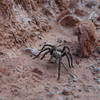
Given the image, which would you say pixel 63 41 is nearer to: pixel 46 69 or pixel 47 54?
pixel 47 54

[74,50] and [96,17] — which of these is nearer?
[74,50]

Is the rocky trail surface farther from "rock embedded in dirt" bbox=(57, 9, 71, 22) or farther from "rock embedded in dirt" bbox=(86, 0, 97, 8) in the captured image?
"rock embedded in dirt" bbox=(86, 0, 97, 8)

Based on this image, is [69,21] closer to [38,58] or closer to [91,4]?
[91,4]

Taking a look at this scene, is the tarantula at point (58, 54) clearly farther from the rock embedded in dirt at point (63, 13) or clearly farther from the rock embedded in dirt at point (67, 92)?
the rock embedded in dirt at point (63, 13)

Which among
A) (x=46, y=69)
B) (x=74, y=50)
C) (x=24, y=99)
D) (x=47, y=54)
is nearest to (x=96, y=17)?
(x=74, y=50)

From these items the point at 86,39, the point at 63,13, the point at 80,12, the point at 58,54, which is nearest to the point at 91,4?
the point at 80,12

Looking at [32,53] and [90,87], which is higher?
[32,53]

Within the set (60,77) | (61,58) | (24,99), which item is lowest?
(24,99)

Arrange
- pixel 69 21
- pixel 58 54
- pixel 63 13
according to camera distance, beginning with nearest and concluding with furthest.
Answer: pixel 58 54, pixel 69 21, pixel 63 13
